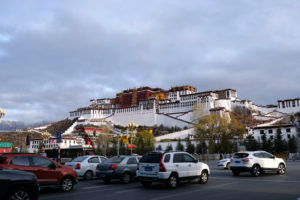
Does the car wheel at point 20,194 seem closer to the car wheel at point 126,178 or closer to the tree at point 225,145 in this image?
the car wheel at point 126,178

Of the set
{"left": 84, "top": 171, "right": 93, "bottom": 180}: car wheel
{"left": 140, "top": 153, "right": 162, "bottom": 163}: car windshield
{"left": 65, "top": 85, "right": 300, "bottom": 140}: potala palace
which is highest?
{"left": 65, "top": 85, "right": 300, "bottom": 140}: potala palace

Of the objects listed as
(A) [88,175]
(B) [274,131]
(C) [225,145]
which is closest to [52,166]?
(A) [88,175]

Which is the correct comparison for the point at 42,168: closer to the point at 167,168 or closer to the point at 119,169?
the point at 119,169

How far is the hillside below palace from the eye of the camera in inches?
4451

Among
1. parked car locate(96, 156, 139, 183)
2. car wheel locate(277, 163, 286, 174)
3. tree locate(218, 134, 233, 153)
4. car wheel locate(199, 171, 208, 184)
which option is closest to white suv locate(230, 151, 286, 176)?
car wheel locate(277, 163, 286, 174)

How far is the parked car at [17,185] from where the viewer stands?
7609 millimetres

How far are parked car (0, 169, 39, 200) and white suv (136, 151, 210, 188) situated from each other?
547 centimetres

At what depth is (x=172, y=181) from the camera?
41.5 ft

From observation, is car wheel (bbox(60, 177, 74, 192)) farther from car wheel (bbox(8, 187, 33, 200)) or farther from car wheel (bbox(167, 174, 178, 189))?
car wheel (bbox(167, 174, 178, 189))

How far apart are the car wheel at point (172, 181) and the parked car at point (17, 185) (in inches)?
238

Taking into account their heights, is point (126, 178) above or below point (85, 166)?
below

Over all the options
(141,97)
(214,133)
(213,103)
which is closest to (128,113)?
(141,97)

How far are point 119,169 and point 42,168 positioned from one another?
4.93m

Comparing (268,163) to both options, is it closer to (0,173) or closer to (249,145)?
(0,173)
